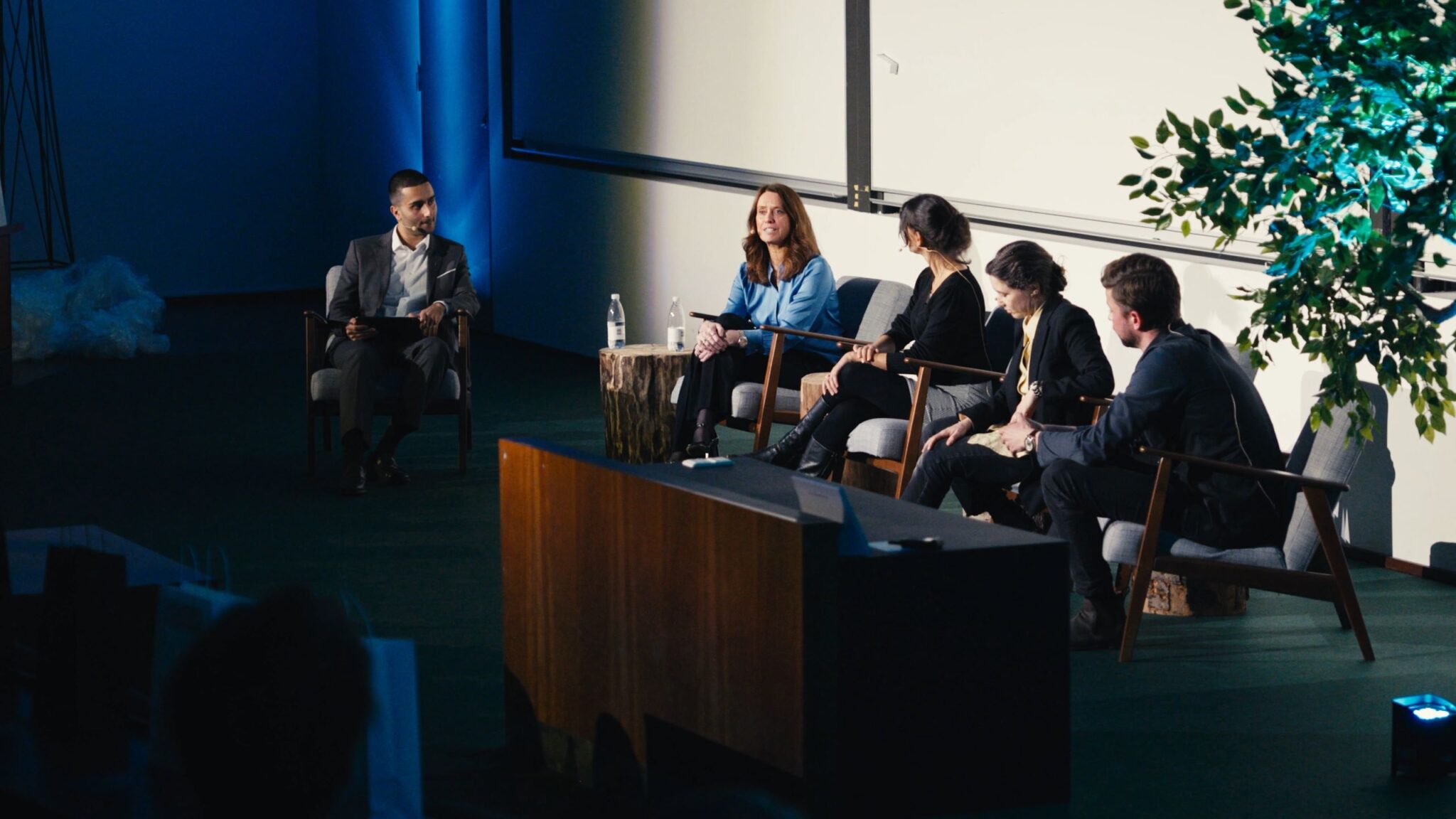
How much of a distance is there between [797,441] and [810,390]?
0.73 feet

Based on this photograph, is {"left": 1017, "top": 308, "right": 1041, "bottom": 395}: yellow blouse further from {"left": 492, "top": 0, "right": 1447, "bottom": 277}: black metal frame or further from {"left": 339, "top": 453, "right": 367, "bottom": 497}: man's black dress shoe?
{"left": 339, "top": 453, "right": 367, "bottom": 497}: man's black dress shoe

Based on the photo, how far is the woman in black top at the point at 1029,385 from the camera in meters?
5.17

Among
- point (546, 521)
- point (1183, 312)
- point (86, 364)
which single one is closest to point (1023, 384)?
point (1183, 312)

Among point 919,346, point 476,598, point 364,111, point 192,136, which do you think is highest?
point 364,111

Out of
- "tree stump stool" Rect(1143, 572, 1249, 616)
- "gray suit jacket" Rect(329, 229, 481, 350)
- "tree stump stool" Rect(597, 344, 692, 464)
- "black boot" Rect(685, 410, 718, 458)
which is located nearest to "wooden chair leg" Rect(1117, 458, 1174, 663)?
"tree stump stool" Rect(1143, 572, 1249, 616)

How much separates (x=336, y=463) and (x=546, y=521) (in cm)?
402

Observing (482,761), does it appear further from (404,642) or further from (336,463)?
(336,463)

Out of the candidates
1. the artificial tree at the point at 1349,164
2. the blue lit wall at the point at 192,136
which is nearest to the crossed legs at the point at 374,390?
the artificial tree at the point at 1349,164

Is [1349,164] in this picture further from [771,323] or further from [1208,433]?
[771,323]

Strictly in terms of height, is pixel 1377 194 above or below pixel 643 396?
above

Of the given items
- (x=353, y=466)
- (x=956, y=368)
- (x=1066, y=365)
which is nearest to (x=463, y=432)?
(x=353, y=466)

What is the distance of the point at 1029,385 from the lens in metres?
5.32

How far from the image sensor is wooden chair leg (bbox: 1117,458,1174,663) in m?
4.41

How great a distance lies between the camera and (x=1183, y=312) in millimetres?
6145
